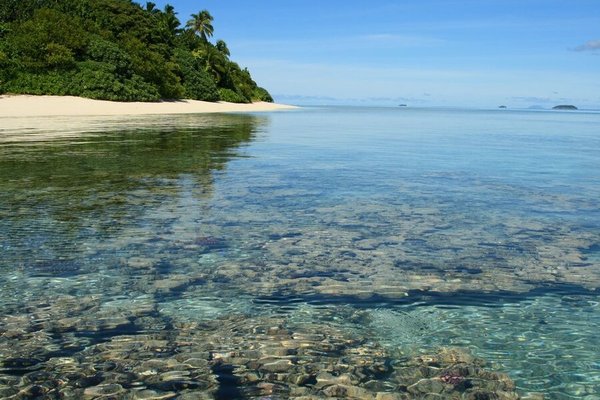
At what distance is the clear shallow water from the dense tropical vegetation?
51337mm

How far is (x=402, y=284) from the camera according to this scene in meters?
6.16

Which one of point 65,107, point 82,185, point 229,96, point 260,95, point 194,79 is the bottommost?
point 82,185

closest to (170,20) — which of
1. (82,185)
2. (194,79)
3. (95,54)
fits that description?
(194,79)

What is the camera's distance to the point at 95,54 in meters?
63.0

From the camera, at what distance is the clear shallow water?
4.11 m

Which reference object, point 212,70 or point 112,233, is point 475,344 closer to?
point 112,233

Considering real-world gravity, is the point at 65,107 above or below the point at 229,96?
below

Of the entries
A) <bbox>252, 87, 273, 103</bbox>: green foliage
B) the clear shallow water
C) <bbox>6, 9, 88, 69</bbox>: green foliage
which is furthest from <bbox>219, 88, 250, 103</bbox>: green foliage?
the clear shallow water

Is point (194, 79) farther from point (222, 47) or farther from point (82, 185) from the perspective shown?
point (82, 185)

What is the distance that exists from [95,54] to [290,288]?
64681 millimetres

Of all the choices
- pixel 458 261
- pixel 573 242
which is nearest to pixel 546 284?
pixel 458 261

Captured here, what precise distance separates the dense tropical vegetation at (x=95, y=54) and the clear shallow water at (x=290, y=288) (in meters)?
51.3

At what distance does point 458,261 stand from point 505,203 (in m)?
4.92

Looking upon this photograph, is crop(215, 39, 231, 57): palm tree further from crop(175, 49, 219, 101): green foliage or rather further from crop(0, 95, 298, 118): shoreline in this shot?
crop(0, 95, 298, 118): shoreline
